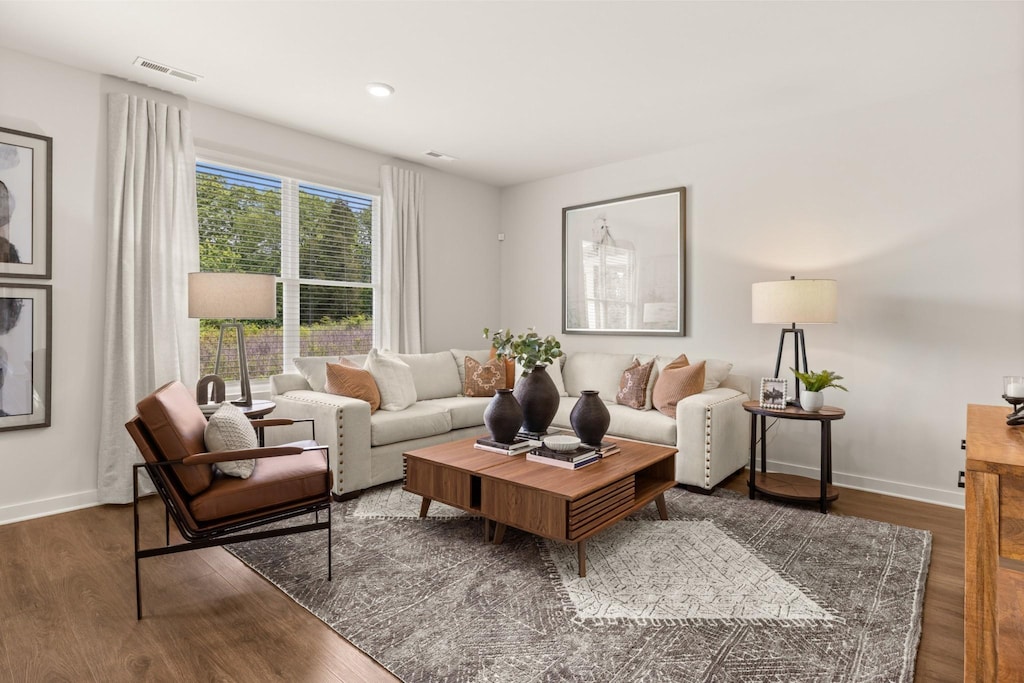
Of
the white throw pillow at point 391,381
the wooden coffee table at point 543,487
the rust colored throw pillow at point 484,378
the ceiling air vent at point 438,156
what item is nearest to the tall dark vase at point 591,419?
the wooden coffee table at point 543,487

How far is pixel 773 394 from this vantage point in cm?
349

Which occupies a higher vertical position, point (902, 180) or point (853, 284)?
point (902, 180)

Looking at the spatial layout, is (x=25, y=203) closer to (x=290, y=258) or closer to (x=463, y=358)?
(x=290, y=258)

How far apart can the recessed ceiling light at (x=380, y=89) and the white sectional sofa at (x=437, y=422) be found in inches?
74.2

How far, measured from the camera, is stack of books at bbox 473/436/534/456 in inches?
114

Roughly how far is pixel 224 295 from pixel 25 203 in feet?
3.94

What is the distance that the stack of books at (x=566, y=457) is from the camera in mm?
2686

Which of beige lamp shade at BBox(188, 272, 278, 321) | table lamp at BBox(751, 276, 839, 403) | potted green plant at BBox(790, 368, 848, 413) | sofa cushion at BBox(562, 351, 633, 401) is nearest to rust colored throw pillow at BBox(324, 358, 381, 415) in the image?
beige lamp shade at BBox(188, 272, 278, 321)

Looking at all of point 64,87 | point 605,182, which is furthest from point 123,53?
point 605,182

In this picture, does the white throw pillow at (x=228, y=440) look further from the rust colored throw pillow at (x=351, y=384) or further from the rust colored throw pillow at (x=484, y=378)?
the rust colored throw pillow at (x=484, y=378)

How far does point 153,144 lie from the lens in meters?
3.48

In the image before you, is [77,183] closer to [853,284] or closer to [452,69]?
[452,69]

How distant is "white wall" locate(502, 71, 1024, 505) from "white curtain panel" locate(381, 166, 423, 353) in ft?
7.40

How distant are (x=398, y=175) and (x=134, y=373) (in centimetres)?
262
